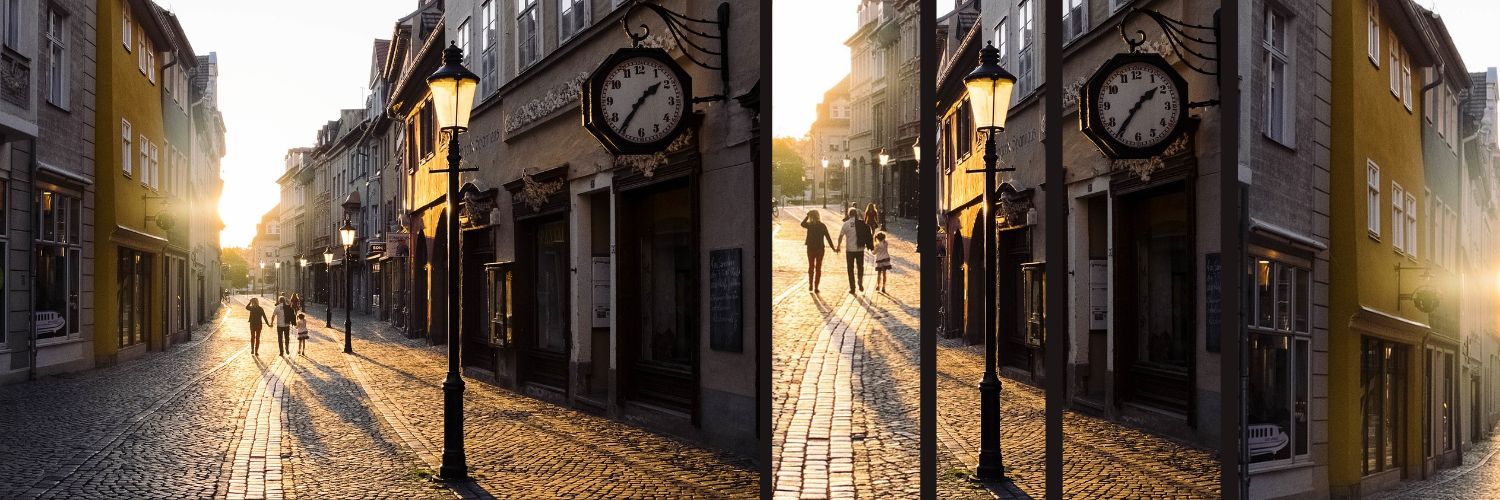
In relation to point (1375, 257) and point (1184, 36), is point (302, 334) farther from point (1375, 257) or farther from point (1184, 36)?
point (1375, 257)

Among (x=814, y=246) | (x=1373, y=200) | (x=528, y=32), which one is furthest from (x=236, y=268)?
(x=1373, y=200)

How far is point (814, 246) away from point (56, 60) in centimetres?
348

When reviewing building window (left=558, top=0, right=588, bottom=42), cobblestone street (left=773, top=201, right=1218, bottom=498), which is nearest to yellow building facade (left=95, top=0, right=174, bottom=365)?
building window (left=558, top=0, right=588, bottom=42)

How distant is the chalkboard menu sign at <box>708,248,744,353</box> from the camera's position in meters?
3.71

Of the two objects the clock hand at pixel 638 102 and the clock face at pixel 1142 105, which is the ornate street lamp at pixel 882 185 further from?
the clock hand at pixel 638 102

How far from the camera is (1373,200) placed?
2.90 meters

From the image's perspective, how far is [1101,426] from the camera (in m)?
2.74

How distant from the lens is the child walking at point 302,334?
4875 mm

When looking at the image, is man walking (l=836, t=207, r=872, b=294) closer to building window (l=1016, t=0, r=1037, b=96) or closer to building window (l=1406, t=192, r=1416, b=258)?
building window (l=1016, t=0, r=1037, b=96)

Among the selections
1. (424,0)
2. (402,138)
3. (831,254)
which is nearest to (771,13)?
(831,254)

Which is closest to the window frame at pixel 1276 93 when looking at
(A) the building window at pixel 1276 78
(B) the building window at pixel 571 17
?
(A) the building window at pixel 1276 78

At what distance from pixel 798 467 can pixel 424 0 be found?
123 inches

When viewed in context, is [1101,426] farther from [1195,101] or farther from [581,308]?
[581,308]

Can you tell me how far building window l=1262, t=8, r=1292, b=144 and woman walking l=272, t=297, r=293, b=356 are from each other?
3728mm
